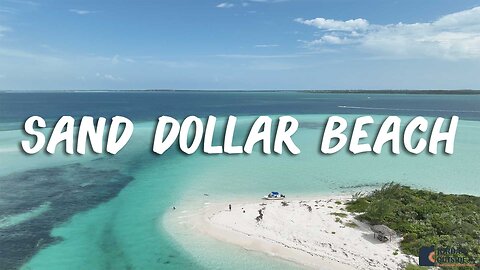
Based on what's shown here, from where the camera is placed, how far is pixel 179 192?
4109 centimetres

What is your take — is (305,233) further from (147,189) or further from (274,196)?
(147,189)

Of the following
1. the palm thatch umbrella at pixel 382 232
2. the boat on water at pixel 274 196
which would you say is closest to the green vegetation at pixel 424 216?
the palm thatch umbrella at pixel 382 232

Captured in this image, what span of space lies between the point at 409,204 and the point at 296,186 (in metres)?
13.7

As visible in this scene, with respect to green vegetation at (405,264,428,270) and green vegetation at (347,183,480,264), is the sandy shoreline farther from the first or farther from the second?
green vegetation at (347,183,480,264)

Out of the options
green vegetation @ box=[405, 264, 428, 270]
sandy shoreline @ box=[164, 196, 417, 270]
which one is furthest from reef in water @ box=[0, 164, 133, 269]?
green vegetation @ box=[405, 264, 428, 270]

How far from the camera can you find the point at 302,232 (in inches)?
1160

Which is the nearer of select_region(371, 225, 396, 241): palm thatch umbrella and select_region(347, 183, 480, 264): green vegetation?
select_region(347, 183, 480, 264): green vegetation

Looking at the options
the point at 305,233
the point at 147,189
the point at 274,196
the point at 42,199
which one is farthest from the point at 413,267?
the point at 42,199

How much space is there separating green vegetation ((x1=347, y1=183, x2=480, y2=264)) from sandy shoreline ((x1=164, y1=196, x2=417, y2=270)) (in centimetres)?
134

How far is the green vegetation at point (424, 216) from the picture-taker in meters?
26.0

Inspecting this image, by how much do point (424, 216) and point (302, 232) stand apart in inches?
417

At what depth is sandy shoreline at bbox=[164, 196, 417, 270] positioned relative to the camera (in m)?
25.4

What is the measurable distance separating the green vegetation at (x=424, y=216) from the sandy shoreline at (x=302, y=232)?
1.34 metres

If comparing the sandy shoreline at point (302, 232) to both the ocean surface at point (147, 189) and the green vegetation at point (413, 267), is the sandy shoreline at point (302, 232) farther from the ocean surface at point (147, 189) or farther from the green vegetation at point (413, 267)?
the ocean surface at point (147, 189)
